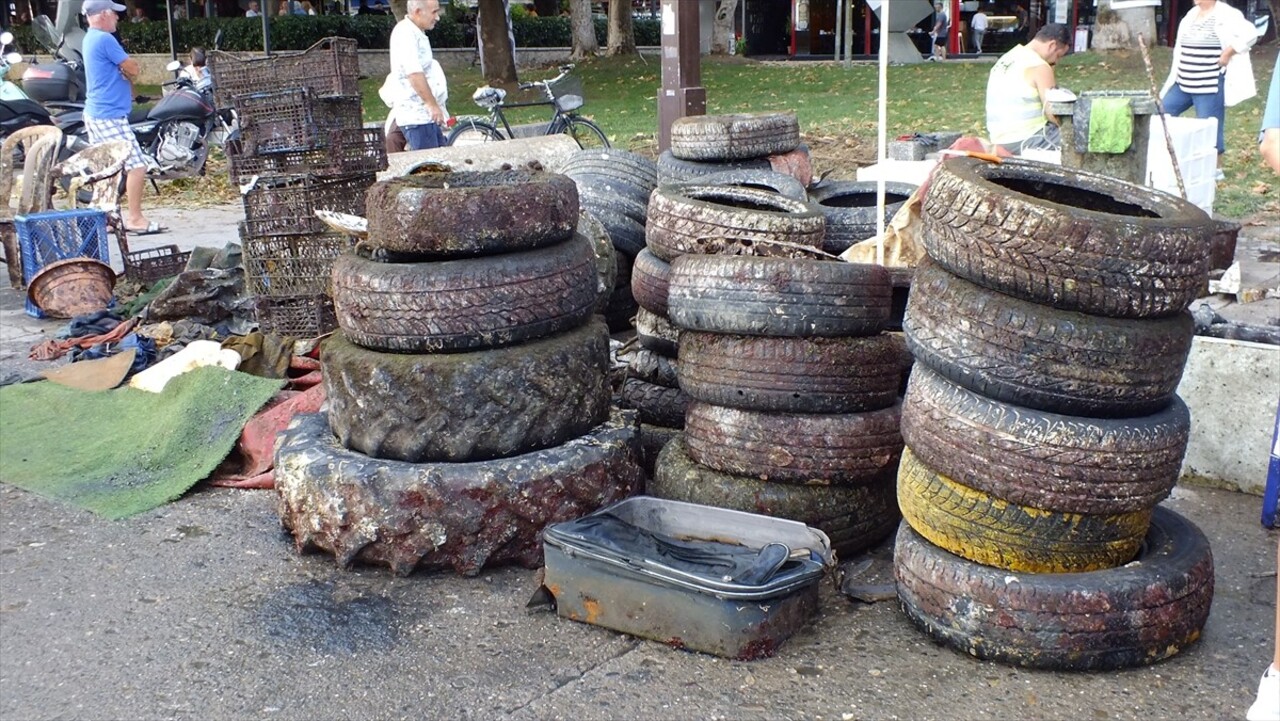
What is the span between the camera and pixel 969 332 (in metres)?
3.60

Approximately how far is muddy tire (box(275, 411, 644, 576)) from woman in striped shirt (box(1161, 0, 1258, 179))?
367 inches

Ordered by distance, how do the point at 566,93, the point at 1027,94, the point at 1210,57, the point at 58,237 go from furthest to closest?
the point at 566,93 → the point at 1210,57 → the point at 58,237 → the point at 1027,94

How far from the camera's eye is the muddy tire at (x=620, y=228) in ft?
22.3

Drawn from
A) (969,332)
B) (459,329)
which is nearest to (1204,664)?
(969,332)

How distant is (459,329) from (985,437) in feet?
6.56

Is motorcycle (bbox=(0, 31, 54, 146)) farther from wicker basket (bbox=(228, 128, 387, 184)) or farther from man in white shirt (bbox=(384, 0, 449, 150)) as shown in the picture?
wicker basket (bbox=(228, 128, 387, 184))

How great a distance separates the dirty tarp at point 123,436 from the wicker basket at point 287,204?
1114mm

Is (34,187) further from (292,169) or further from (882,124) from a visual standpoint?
(882,124)

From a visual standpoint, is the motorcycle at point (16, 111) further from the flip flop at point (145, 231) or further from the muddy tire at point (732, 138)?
the muddy tire at point (732, 138)

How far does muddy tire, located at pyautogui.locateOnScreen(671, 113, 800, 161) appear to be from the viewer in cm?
686

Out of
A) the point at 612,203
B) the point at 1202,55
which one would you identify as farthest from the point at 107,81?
the point at 1202,55

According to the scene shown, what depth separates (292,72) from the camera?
22.8ft

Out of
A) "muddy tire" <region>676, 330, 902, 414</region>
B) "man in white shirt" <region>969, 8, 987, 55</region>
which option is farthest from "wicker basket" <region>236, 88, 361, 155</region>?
"man in white shirt" <region>969, 8, 987, 55</region>

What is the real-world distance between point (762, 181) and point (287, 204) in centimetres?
283
